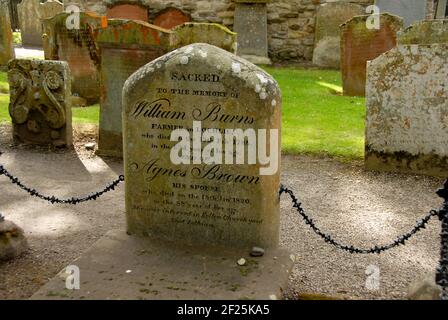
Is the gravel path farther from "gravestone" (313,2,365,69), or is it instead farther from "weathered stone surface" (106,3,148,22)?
"weathered stone surface" (106,3,148,22)

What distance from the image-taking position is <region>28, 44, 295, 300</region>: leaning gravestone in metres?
3.61

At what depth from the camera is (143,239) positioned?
13.2ft

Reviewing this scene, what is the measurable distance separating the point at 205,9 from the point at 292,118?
24.3 ft

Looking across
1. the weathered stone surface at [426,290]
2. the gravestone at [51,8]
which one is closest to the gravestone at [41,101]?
the weathered stone surface at [426,290]

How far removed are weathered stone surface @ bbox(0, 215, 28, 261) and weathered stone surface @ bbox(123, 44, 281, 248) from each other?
3.25 ft

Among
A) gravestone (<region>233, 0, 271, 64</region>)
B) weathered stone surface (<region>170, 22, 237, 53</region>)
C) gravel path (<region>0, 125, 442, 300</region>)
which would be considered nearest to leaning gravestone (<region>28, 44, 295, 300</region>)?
gravel path (<region>0, 125, 442, 300</region>)

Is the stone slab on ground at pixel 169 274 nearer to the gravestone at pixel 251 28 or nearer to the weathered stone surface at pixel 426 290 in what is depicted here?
the weathered stone surface at pixel 426 290

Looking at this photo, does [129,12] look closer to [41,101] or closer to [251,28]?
[251,28]

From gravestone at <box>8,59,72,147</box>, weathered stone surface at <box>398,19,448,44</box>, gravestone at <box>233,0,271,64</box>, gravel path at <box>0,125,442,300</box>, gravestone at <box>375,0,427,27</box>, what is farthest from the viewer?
gravestone at <box>233,0,271,64</box>

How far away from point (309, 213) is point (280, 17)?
1056 centimetres

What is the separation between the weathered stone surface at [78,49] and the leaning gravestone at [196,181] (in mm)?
5947
